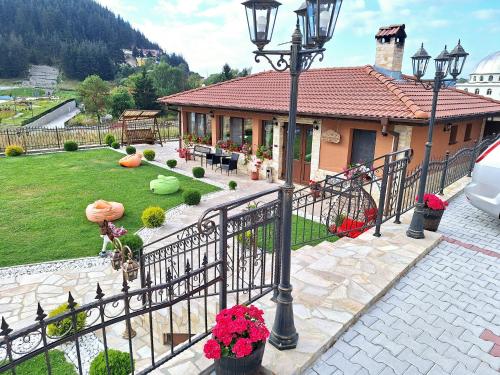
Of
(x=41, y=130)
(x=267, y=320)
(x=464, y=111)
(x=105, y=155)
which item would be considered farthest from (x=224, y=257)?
→ (x=41, y=130)

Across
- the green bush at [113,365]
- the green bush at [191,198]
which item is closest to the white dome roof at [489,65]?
Answer: the green bush at [191,198]

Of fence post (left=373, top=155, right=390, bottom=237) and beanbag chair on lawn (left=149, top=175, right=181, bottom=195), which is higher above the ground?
fence post (left=373, top=155, right=390, bottom=237)

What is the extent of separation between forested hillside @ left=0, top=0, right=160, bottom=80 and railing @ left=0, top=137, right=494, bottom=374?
317 feet

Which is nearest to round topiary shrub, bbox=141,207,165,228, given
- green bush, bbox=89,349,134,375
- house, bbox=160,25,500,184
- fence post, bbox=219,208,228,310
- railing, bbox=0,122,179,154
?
green bush, bbox=89,349,134,375

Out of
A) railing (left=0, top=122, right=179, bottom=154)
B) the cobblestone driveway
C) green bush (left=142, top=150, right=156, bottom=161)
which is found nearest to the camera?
the cobblestone driveway

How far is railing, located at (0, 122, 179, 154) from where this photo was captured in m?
18.8

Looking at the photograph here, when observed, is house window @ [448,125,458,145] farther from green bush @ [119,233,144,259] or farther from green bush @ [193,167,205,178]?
green bush @ [119,233,144,259]

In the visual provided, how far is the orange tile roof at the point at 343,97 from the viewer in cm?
1066

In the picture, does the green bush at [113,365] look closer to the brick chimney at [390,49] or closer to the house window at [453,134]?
the house window at [453,134]

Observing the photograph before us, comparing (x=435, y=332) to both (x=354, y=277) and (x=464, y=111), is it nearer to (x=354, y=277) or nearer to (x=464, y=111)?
(x=354, y=277)

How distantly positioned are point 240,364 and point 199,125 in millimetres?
16573

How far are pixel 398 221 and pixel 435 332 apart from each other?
3161 millimetres

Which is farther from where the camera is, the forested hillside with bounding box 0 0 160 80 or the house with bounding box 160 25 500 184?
the forested hillside with bounding box 0 0 160 80

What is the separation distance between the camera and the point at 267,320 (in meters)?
3.63
